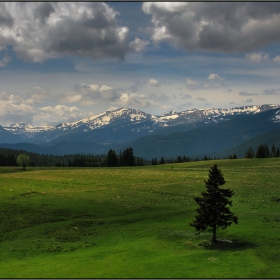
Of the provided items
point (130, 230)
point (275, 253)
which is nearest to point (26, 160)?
point (130, 230)

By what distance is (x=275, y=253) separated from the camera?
33.2 metres

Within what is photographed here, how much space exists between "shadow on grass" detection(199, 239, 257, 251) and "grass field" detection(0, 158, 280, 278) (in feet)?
0.38

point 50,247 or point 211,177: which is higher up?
point 211,177

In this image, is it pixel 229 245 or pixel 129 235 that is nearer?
pixel 229 245

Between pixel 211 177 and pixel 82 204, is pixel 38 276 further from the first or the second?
pixel 82 204

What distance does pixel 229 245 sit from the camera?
124 feet

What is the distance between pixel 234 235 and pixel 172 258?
12135mm

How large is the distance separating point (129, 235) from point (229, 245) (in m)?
13.7

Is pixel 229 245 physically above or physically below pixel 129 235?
above

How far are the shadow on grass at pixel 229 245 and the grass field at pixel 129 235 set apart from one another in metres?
0.11

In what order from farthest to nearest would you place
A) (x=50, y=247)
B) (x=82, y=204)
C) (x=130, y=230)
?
(x=82, y=204) → (x=130, y=230) → (x=50, y=247)

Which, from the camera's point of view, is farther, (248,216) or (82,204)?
(82,204)

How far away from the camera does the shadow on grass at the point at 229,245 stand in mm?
36281

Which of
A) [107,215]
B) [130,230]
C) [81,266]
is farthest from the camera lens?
[107,215]
